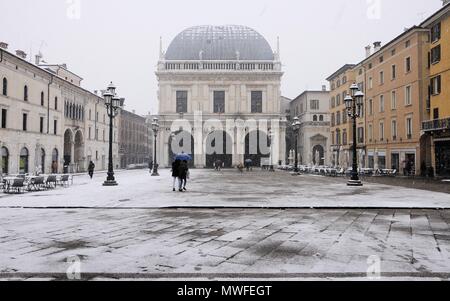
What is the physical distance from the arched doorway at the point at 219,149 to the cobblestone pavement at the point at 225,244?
50.4 m

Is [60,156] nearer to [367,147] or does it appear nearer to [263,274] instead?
[367,147]

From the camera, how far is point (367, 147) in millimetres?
46031

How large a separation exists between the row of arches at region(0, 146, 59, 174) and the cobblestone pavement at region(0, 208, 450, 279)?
21.0m

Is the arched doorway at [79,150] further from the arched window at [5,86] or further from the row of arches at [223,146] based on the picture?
the arched window at [5,86]

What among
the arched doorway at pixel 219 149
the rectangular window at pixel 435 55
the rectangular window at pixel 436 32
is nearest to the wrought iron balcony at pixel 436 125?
the rectangular window at pixel 435 55

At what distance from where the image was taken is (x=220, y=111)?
2478 inches

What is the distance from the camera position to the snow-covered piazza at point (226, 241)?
5.59 m

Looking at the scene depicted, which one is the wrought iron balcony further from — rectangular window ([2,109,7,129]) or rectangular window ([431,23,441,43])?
rectangular window ([2,109,7,129])

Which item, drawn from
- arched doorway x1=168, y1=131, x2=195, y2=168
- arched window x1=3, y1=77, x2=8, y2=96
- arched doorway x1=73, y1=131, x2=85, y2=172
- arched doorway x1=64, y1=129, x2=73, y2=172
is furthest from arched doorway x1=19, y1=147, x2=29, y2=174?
arched doorway x1=168, y1=131, x2=195, y2=168

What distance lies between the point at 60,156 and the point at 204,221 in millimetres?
35987

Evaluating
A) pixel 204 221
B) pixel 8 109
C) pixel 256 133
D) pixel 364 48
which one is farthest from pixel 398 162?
pixel 8 109

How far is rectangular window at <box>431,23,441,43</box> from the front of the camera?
105 feet

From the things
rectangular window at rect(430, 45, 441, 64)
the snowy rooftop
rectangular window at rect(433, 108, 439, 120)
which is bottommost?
rectangular window at rect(433, 108, 439, 120)
